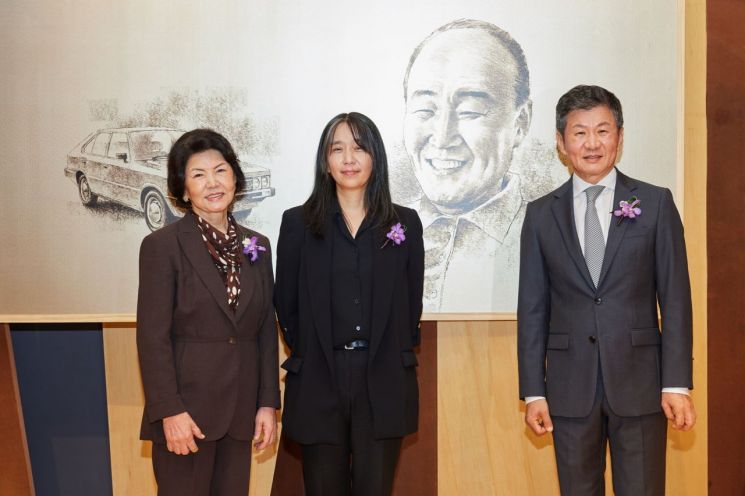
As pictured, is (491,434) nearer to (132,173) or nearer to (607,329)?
(607,329)

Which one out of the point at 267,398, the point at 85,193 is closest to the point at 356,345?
the point at 267,398

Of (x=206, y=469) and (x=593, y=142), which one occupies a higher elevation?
(x=593, y=142)

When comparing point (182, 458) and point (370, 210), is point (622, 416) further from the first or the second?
point (182, 458)

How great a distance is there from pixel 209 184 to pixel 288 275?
16.9 inches

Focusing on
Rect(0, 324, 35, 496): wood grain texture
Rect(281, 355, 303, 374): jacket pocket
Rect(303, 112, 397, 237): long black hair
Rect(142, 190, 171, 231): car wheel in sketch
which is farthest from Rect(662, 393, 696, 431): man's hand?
Rect(0, 324, 35, 496): wood grain texture

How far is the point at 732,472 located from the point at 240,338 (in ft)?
7.64

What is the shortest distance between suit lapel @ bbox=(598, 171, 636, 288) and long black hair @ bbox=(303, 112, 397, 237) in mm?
720

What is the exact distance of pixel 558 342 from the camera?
230 centimetres

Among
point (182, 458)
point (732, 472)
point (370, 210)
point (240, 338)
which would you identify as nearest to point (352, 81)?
point (370, 210)

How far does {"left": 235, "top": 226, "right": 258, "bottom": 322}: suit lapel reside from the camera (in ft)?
7.49

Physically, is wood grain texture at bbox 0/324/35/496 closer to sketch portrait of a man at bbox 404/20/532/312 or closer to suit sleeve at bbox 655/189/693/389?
sketch portrait of a man at bbox 404/20/532/312

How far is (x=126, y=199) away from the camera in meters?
3.04

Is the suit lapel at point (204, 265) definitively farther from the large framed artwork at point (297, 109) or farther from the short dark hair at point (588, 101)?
the short dark hair at point (588, 101)

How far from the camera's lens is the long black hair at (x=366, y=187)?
2.49 metres
